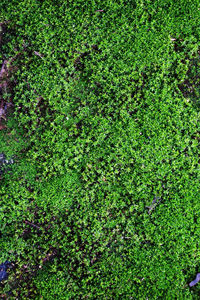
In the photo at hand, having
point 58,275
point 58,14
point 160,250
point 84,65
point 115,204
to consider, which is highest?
point 58,14

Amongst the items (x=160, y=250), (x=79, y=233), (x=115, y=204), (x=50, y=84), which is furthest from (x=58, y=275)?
(x=50, y=84)

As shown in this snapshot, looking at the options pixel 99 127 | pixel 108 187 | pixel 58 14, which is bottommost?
pixel 108 187

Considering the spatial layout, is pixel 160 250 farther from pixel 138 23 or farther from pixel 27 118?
pixel 138 23

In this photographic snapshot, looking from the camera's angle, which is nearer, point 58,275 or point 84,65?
point 58,275

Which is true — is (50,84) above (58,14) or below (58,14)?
below

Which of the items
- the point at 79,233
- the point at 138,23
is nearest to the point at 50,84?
the point at 138,23

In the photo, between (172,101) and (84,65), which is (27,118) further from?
(172,101)

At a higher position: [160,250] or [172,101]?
[172,101]
